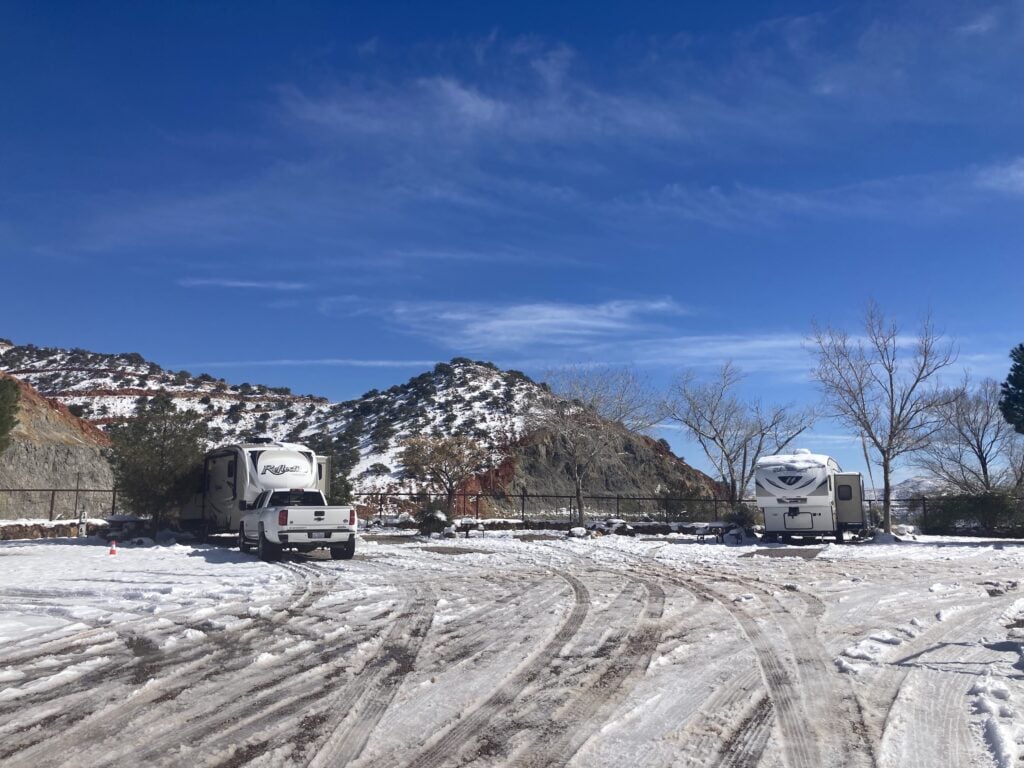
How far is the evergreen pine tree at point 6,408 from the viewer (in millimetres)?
23031

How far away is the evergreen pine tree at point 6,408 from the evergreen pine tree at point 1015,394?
35758mm

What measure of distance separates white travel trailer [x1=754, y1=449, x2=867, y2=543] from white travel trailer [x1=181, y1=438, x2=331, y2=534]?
14.0m

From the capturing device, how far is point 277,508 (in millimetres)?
18141

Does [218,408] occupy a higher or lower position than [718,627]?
higher

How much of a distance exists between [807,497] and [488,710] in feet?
69.3

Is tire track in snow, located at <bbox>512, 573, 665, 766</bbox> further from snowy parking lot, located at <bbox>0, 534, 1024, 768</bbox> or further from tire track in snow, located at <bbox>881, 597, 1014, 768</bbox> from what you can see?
tire track in snow, located at <bbox>881, 597, 1014, 768</bbox>

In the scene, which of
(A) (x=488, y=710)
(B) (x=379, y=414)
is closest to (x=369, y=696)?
(A) (x=488, y=710)

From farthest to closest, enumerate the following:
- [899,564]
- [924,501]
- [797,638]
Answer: [924,501]
[899,564]
[797,638]

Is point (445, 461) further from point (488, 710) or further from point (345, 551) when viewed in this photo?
point (488, 710)

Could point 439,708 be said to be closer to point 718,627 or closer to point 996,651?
point 718,627

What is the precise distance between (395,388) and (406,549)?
184 ft

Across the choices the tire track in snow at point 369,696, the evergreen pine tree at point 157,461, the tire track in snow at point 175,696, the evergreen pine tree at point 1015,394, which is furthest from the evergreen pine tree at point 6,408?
the evergreen pine tree at point 1015,394

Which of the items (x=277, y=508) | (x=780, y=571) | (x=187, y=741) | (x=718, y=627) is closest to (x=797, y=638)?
(x=718, y=627)

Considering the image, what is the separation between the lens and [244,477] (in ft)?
69.8
